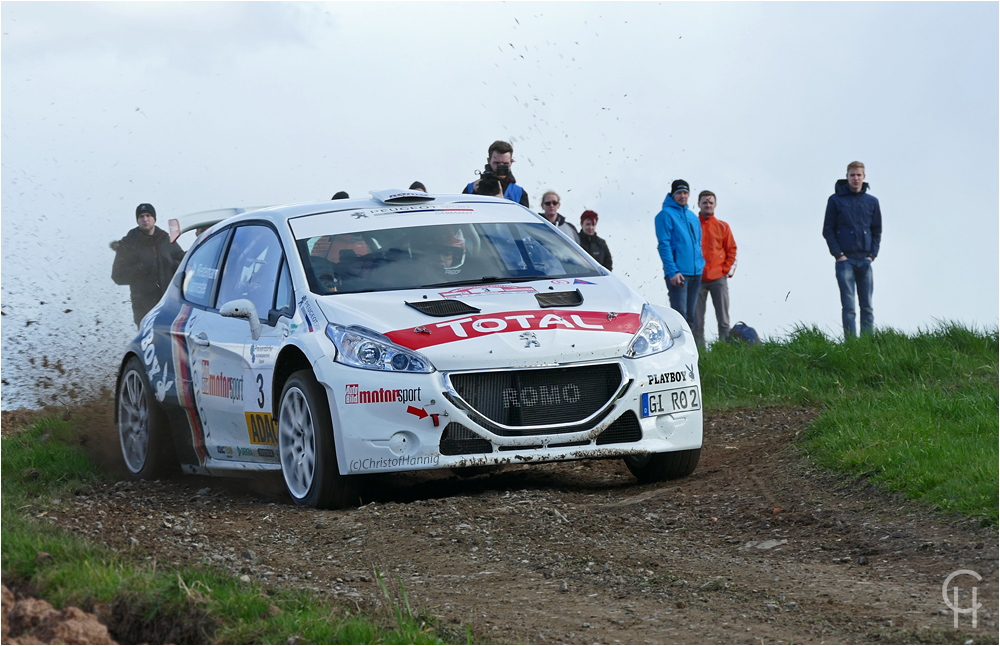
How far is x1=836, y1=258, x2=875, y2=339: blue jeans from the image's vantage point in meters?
13.4

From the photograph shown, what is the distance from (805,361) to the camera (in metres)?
12.0

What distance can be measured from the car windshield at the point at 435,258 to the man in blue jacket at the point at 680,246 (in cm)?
538

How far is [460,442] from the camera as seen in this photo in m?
6.74

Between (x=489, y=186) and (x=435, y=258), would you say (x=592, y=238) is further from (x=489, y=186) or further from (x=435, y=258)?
(x=435, y=258)

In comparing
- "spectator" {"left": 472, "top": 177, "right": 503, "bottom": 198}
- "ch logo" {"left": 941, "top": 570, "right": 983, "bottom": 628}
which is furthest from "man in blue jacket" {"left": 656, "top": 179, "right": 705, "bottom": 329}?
"ch logo" {"left": 941, "top": 570, "right": 983, "bottom": 628}

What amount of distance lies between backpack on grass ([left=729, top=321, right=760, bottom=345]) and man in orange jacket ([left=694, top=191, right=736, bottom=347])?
A: 103mm

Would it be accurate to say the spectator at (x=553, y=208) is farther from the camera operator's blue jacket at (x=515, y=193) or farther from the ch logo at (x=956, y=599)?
the ch logo at (x=956, y=599)

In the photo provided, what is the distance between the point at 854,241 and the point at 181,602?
1025cm

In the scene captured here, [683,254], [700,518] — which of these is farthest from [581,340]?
[683,254]

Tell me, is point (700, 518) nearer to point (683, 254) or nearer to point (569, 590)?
point (569, 590)

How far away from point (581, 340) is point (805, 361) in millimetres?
5685

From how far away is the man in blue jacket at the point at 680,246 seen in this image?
1343 centimetres

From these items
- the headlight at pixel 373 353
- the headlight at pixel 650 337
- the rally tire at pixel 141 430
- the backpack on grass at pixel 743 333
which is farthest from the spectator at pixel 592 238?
the headlight at pixel 373 353

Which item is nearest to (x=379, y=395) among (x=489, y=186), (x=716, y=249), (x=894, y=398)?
(x=894, y=398)
